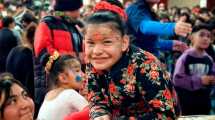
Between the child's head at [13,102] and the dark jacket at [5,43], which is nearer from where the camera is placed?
the child's head at [13,102]

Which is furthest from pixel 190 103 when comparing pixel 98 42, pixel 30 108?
pixel 98 42

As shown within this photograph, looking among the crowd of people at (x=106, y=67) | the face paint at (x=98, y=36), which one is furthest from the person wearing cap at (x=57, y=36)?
the face paint at (x=98, y=36)

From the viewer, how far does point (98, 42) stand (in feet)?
7.86

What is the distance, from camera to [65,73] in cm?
412

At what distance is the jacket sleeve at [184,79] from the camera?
5363mm

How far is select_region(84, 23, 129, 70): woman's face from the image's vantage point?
2.39 m

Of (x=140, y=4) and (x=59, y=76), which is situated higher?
(x=140, y=4)

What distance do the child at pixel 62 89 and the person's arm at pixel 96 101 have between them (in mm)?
1038

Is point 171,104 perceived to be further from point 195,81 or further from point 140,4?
point 195,81

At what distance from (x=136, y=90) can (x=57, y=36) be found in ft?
6.79

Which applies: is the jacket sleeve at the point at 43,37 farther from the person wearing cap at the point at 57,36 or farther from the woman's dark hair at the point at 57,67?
the woman's dark hair at the point at 57,67

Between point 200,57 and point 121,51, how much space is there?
3.13 metres

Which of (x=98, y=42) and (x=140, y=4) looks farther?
(x=140, y=4)

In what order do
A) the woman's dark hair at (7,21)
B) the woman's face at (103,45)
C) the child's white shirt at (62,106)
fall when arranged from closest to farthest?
the woman's face at (103,45) → the child's white shirt at (62,106) → the woman's dark hair at (7,21)
